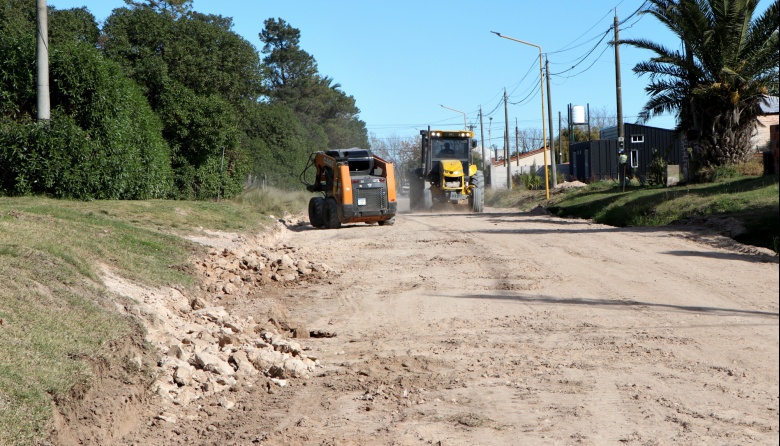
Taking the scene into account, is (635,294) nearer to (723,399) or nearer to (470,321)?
(470,321)

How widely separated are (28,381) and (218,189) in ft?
90.7

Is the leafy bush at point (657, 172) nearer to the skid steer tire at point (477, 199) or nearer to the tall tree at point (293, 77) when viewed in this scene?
the skid steer tire at point (477, 199)

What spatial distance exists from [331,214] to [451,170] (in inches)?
418

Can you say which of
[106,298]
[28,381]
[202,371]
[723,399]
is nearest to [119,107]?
[106,298]

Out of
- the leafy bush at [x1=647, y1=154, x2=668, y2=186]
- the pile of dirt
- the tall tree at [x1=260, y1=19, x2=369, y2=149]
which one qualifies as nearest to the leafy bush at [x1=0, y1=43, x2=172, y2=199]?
the pile of dirt

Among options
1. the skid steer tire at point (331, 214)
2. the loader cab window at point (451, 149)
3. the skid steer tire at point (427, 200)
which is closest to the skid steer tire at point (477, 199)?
the loader cab window at point (451, 149)

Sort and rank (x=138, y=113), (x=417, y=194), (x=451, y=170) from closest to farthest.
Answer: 1. (x=138, y=113)
2. (x=451, y=170)
3. (x=417, y=194)

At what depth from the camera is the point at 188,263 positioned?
14.4 m

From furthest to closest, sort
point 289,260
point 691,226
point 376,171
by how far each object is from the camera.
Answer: point 376,171 < point 691,226 < point 289,260

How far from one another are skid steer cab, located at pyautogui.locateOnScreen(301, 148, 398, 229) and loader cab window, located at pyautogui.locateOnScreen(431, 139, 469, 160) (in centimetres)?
1023

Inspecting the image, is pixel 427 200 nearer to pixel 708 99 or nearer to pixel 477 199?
pixel 477 199

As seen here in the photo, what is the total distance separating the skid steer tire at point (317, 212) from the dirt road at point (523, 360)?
39.2ft

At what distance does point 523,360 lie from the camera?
27.6ft

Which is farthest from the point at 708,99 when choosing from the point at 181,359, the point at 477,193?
the point at 181,359
